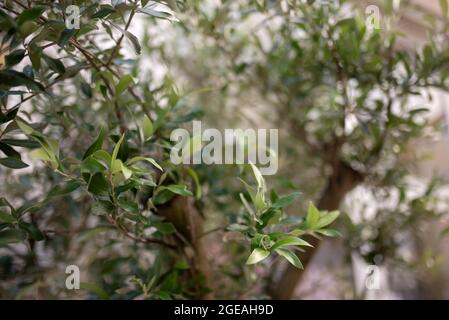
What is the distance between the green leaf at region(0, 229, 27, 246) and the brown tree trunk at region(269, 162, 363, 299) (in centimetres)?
54

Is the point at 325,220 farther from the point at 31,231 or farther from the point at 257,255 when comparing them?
the point at 31,231

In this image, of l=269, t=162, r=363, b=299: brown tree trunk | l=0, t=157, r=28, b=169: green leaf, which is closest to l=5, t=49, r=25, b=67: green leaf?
l=0, t=157, r=28, b=169: green leaf

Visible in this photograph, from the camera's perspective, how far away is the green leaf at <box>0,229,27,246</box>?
50 cm

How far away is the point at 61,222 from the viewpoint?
33.5 inches

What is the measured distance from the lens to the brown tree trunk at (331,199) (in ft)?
2.83

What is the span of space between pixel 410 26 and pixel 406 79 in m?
0.64

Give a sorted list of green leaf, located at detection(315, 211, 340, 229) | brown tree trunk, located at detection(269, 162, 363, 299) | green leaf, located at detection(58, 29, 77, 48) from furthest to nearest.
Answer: brown tree trunk, located at detection(269, 162, 363, 299) < green leaf, located at detection(315, 211, 340, 229) < green leaf, located at detection(58, 29, 77, 48)

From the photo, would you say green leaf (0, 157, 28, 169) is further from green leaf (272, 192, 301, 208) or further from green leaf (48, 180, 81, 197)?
green leaf (272, 192, 301, 208)

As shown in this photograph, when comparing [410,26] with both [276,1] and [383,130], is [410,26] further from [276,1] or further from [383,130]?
[276,1]

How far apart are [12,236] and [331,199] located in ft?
2.10
